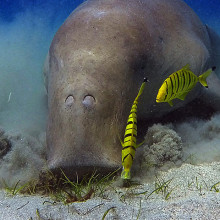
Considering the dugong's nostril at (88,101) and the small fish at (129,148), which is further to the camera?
the dugong's nostril at (88,101)

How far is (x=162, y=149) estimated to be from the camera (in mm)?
3730

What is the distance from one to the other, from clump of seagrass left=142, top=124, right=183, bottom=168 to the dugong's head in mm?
620

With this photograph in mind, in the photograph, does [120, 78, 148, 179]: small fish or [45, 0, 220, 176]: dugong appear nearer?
[120, 78, 148, 179]: small fish

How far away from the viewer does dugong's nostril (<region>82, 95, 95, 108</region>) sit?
2.95 meters

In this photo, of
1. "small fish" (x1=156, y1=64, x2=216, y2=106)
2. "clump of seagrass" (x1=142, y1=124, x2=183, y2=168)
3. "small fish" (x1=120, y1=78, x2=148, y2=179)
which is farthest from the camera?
"clump of seagrass" (x1=142, y1=124, x2=183, y2=168)

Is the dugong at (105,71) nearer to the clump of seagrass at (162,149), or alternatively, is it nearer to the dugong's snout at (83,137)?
the dugong's snout at (83,137)

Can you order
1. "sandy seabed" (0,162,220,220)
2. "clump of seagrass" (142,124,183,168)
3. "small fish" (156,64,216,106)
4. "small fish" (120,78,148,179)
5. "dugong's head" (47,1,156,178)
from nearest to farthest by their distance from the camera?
"sandy seabed" (0,162,220,220), "small fish" (120,78,148,179), "small fish" (156,64,216,106), "dugong's head" (47,1,156,178), "clump of seagrass" (142,124,183,168)

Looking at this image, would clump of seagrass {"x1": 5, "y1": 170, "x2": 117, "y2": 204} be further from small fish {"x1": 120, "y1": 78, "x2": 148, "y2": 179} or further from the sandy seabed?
small fish {"x1": 120, "y1": 78, "x2": 148, "y2": 179}

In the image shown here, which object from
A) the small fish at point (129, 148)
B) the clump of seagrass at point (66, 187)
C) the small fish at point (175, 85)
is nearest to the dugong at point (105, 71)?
the clump of seagrass at point (66, 187)

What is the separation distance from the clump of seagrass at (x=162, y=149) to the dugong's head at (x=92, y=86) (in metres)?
0.62

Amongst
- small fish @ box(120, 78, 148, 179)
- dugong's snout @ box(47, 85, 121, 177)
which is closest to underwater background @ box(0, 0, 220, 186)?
dugong's snout @ box(47, 85, 121, 177)

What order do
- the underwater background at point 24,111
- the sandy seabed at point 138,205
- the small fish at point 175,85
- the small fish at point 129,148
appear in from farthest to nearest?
1. the underwater background at point 24,111
2. the small fish at point 175,85
3. the small fish at point 129,148
4. the sandy seabed at point 138,205

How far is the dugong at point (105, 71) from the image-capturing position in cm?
294

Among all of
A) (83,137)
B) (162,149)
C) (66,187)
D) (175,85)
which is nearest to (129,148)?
(83,137)
